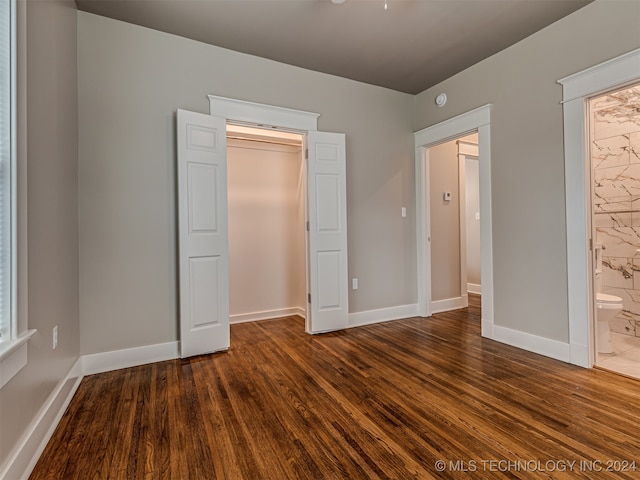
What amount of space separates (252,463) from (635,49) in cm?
341

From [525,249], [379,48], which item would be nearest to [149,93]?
[379,48]

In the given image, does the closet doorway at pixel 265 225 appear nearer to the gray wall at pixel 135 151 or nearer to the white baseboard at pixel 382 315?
the white baseboard at pixel 382 315

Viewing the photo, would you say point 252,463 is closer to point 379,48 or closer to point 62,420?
point 62,420

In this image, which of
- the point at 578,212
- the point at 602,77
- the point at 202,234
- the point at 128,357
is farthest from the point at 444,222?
the point at 128,357

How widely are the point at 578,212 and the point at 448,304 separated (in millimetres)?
2124

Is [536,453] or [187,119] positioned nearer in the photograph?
[536,453]

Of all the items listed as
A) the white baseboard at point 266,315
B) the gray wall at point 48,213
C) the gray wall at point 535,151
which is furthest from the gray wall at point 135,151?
the gray wall at point 535,151

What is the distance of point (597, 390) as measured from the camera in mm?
2119

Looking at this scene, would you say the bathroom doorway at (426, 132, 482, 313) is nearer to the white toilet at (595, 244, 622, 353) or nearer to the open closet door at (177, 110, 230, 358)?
the white toilet at (595, 244, 622, 353)

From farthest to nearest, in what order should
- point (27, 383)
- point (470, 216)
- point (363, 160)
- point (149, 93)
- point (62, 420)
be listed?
1. point (470, 216)
2. point (363, 160)
3. point (149, 93)
4. point (62, 420)
5. point (27, 383)

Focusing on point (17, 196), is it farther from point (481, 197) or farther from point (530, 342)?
point (530, 342)

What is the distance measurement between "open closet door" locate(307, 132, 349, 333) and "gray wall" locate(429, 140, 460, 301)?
1403mm

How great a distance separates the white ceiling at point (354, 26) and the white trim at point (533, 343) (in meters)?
2.60

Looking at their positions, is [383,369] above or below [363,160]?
below
